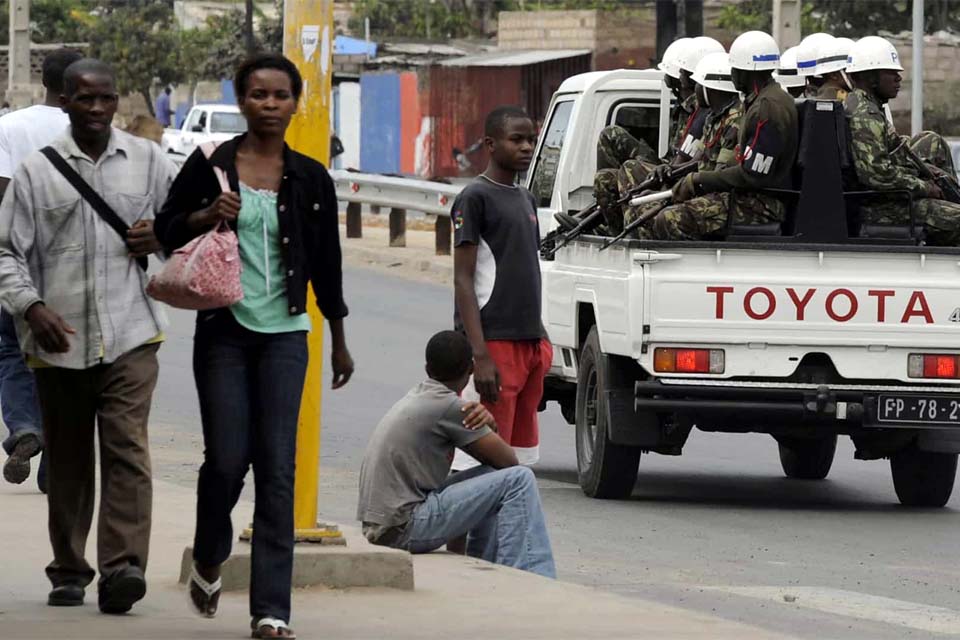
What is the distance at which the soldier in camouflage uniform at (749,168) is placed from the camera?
10.7 m

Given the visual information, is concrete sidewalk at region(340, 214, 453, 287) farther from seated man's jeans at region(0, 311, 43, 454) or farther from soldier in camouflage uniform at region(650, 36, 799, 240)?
seated man's jeans at region(0, 311, 43, 454)

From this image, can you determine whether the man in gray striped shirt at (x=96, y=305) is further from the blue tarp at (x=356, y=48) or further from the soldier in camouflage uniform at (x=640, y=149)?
the blue tarp at (x=356, y=48)

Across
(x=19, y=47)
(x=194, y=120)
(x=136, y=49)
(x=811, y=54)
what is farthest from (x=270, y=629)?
→ (x=136, y=49)

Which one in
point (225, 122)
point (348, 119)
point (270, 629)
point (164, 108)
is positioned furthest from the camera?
point (164, 108)

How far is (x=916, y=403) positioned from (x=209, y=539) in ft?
16.4

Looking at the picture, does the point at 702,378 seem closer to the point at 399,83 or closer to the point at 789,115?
the point at 789,115

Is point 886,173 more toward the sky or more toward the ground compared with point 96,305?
more toward the sky

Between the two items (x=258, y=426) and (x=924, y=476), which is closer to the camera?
(x=258, y=426)

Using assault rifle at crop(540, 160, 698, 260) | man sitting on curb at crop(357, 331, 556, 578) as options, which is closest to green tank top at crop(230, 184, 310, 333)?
man sitting on curb at crop(357, 331, 556, 578)

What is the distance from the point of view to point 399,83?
51.4 m

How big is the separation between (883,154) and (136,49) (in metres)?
54.8

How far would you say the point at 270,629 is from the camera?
6242 mm

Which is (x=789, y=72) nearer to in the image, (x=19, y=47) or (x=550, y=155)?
(x=550, y=155)

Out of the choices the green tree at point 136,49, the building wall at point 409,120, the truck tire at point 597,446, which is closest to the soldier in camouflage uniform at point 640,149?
the truck tire at point 597,446
